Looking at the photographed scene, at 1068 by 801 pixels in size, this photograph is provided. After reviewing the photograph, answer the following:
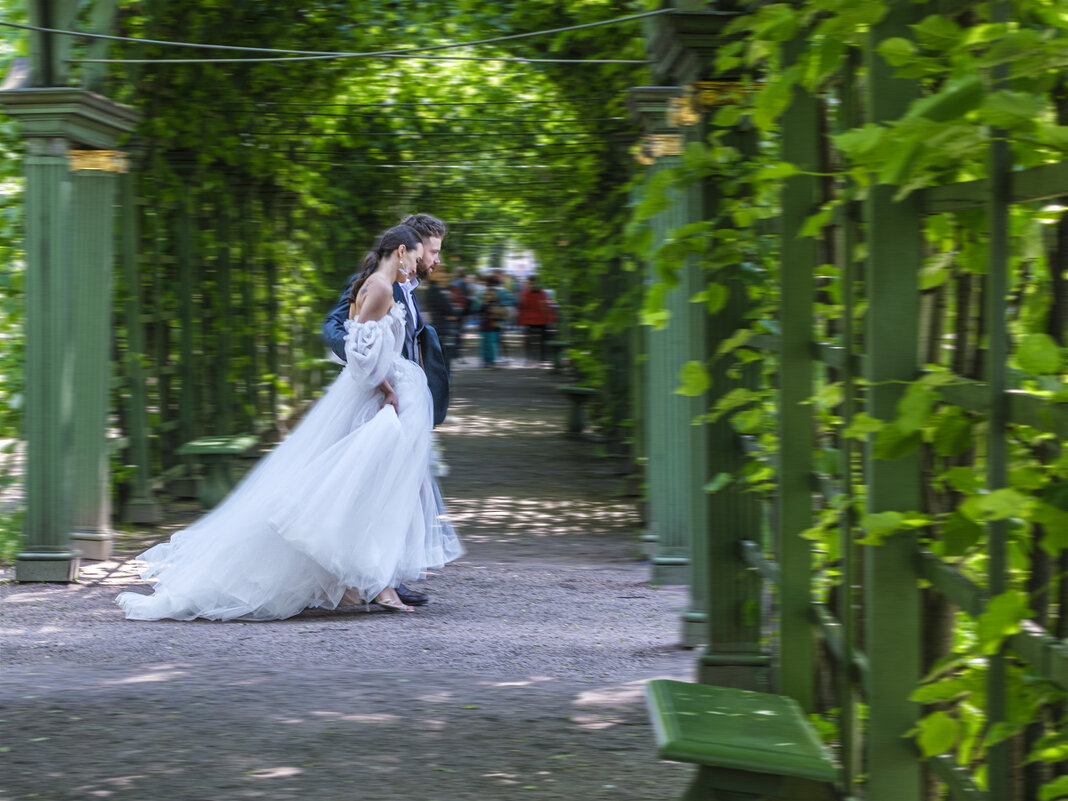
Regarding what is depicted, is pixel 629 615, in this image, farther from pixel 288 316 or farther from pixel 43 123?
pixel 288 316

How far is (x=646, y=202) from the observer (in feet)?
13.6

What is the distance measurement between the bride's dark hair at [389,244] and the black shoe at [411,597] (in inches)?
62.8

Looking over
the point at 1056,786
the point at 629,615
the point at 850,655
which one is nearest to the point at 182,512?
the point at 629,615

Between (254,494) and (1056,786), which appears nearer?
(1056,786)

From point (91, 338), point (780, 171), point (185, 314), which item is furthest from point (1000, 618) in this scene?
point (185, 314)

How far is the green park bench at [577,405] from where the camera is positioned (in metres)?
15.0

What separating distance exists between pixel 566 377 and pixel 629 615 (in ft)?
53.9

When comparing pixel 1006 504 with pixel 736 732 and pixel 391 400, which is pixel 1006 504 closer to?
pixel 736 732

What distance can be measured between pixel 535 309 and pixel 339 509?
21551mm

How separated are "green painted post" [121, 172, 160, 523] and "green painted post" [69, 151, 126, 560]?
132cm

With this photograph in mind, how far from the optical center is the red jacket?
2789cm

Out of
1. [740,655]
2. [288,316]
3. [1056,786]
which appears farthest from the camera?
[288,316]

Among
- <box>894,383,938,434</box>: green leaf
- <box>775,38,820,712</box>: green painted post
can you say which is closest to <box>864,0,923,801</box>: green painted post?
<box>894,383,938,434</box>: green leaf

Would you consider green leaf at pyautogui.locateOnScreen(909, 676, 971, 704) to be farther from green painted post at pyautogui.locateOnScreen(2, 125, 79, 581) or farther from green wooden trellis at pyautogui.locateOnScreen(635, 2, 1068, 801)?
green painted post at pyautogui.locateOnScreen(2, 125, 79, 581)
